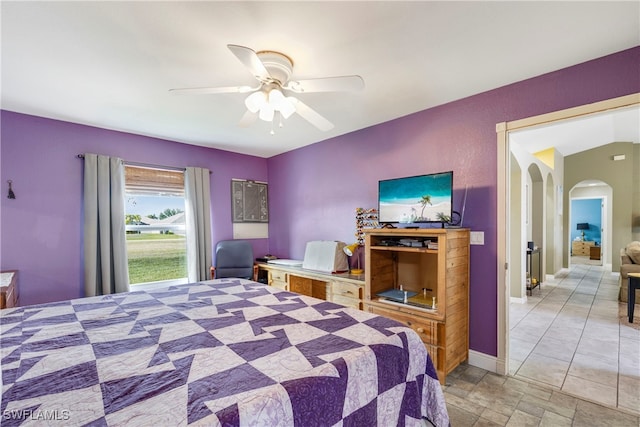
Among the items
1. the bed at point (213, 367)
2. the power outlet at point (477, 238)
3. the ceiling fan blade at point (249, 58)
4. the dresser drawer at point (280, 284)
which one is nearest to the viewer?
the bed at point (213, 367)

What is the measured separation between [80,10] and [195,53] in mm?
574

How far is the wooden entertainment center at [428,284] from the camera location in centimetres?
218

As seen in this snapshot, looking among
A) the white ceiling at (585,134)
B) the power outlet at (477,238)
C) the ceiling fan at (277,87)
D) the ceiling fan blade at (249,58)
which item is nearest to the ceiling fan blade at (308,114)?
the ceiling fan at (277,87)

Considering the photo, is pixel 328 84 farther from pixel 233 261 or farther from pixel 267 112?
pixel 233 261

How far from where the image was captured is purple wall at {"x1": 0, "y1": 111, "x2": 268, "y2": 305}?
2.68m

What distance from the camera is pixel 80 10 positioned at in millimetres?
1453

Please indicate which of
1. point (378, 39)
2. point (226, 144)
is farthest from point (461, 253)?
point (226, 144)

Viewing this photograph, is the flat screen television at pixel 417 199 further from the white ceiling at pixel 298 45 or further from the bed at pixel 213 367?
the bed at pixel 213 367

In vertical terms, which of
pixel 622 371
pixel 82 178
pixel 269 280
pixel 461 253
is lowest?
pixel 622 371

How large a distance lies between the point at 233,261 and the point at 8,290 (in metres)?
2.14

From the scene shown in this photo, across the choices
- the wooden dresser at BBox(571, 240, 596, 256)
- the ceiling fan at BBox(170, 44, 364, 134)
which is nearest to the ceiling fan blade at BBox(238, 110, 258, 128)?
the ceiling fan at BBox(170, 44, 364, 134)

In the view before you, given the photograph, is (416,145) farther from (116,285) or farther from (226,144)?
(116,285)

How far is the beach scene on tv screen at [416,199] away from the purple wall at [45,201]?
126 inches

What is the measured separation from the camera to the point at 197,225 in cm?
383
